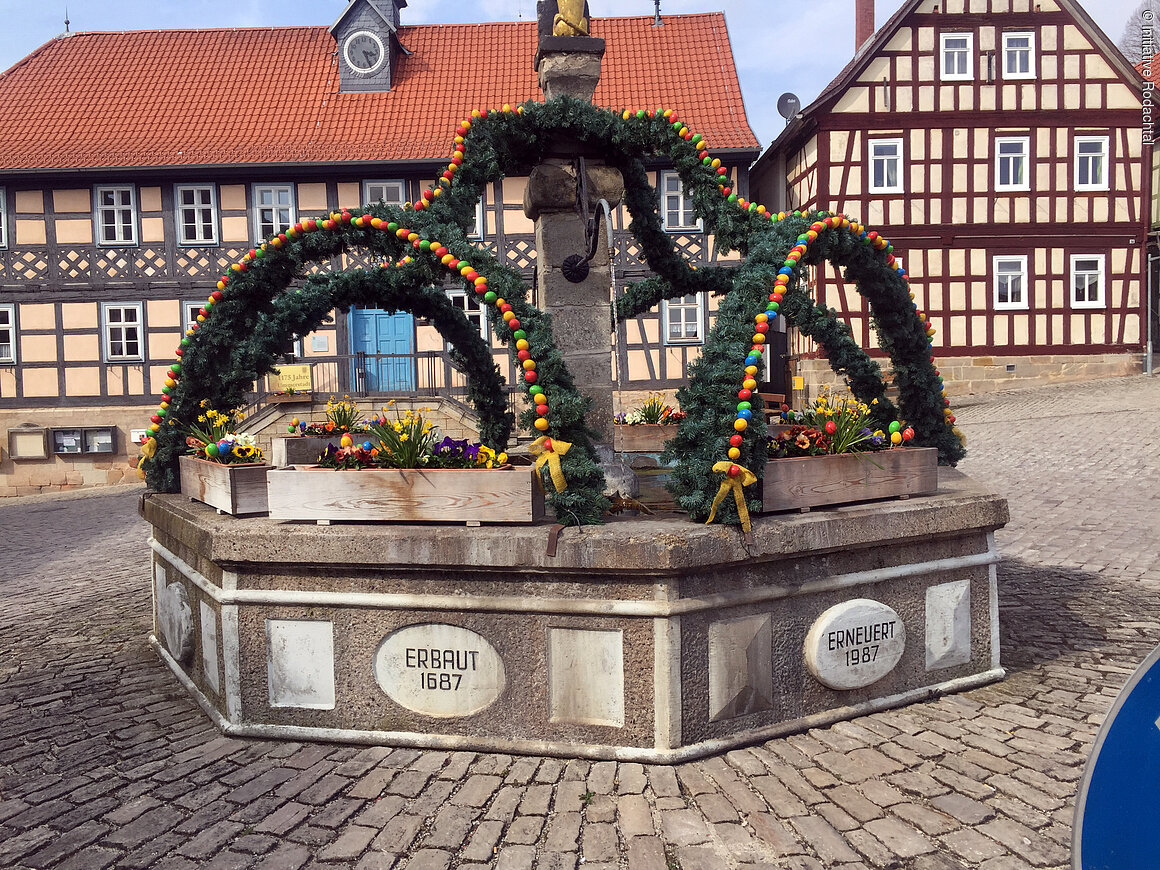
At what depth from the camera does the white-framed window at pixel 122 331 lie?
1767 cm

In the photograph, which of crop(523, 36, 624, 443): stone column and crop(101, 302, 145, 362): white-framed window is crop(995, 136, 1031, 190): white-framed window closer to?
crop(523, 36, 624, 443): stone column

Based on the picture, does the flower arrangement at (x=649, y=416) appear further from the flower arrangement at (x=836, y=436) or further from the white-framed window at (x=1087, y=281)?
the white-framed window at (x=1087, y=281)

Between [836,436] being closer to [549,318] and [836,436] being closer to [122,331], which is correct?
[549,318]

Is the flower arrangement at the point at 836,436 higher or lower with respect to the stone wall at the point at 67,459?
higher

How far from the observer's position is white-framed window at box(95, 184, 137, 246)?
17578 mm

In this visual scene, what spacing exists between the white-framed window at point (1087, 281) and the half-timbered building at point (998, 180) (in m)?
0.03

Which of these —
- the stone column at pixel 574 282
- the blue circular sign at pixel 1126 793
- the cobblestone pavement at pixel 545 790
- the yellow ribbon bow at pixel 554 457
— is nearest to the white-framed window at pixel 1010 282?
the cobblestone pavement at pixel 545 790

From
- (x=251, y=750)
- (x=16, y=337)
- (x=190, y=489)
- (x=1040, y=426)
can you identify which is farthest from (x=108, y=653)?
(x=16, y=337)

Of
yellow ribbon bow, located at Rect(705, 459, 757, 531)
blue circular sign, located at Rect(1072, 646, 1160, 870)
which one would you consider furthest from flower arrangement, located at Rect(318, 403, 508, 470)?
blue circular sign, located at Rect(1072, 646, 1160, 870)

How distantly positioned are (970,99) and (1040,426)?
8.11 metres

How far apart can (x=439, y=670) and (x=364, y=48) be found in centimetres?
1857

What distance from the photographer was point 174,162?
1720cm

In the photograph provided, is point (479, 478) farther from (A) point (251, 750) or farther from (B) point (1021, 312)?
(B) point (1021, 312)

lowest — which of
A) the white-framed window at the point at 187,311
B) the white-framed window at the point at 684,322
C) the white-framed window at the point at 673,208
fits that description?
the white-framed window at the point at 684,322
